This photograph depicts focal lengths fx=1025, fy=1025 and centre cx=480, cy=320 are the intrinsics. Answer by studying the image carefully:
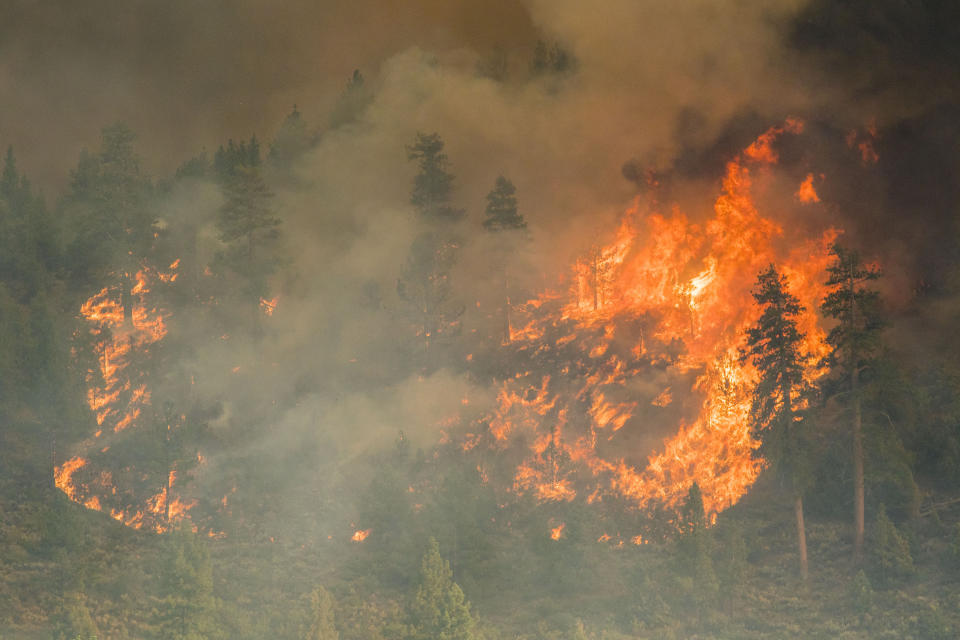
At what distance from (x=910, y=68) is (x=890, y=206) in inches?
375

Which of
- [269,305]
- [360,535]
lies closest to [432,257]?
[269,305]

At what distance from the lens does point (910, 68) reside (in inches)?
2532

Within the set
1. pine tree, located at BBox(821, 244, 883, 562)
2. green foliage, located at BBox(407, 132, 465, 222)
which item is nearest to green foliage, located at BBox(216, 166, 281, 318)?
green foliage, located at BBox(407, 132, 465, 222)

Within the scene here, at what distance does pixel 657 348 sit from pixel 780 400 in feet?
36.1

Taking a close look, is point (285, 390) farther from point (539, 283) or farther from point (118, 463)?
point (539, 283)

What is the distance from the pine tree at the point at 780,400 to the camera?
47094 millimetres

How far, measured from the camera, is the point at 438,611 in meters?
42.6

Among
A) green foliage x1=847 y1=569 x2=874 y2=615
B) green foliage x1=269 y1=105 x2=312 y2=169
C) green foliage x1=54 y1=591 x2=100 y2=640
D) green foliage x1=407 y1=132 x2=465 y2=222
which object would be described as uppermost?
green foliage x1=269 y1=105 x2=312 y2=169

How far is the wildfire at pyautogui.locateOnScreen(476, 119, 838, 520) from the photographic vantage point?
53.7 meters

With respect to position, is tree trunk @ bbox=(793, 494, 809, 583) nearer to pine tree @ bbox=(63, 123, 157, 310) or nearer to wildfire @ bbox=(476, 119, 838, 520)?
wildfire @ bbox=(476, 119, 838, 520)

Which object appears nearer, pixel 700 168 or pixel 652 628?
pixel 652 628

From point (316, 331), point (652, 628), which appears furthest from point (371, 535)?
point (316, 331)

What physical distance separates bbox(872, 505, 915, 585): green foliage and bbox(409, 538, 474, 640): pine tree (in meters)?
18.4

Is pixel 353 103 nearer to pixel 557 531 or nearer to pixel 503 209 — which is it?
pixel 503 209
